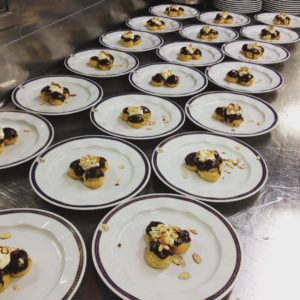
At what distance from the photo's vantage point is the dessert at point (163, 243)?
95cm

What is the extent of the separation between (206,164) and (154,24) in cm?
148

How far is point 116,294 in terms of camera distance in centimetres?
88

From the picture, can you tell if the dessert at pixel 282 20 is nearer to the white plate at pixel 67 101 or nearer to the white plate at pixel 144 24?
the white plate at pixel 144 24

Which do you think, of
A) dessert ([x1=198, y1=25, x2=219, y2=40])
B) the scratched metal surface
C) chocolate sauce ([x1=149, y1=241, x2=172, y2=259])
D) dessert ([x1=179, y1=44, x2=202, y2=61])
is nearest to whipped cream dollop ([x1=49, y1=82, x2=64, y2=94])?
the scratched metal surface

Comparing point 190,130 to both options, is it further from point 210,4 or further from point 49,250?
point 210,4

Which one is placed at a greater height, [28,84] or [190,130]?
[28,84]

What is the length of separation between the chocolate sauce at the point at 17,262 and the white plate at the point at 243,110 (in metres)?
0.88

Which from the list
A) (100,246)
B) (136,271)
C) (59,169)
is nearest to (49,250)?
(100,246)

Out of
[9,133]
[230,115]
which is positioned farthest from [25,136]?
[230,115]

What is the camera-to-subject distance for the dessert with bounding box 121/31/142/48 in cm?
218

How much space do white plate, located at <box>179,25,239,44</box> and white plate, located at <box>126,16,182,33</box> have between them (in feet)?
0.22

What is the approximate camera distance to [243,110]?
170cm

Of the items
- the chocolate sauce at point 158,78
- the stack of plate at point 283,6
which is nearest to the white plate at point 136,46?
the chocolate sauce at point 158,78

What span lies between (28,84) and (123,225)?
0.97 metres
